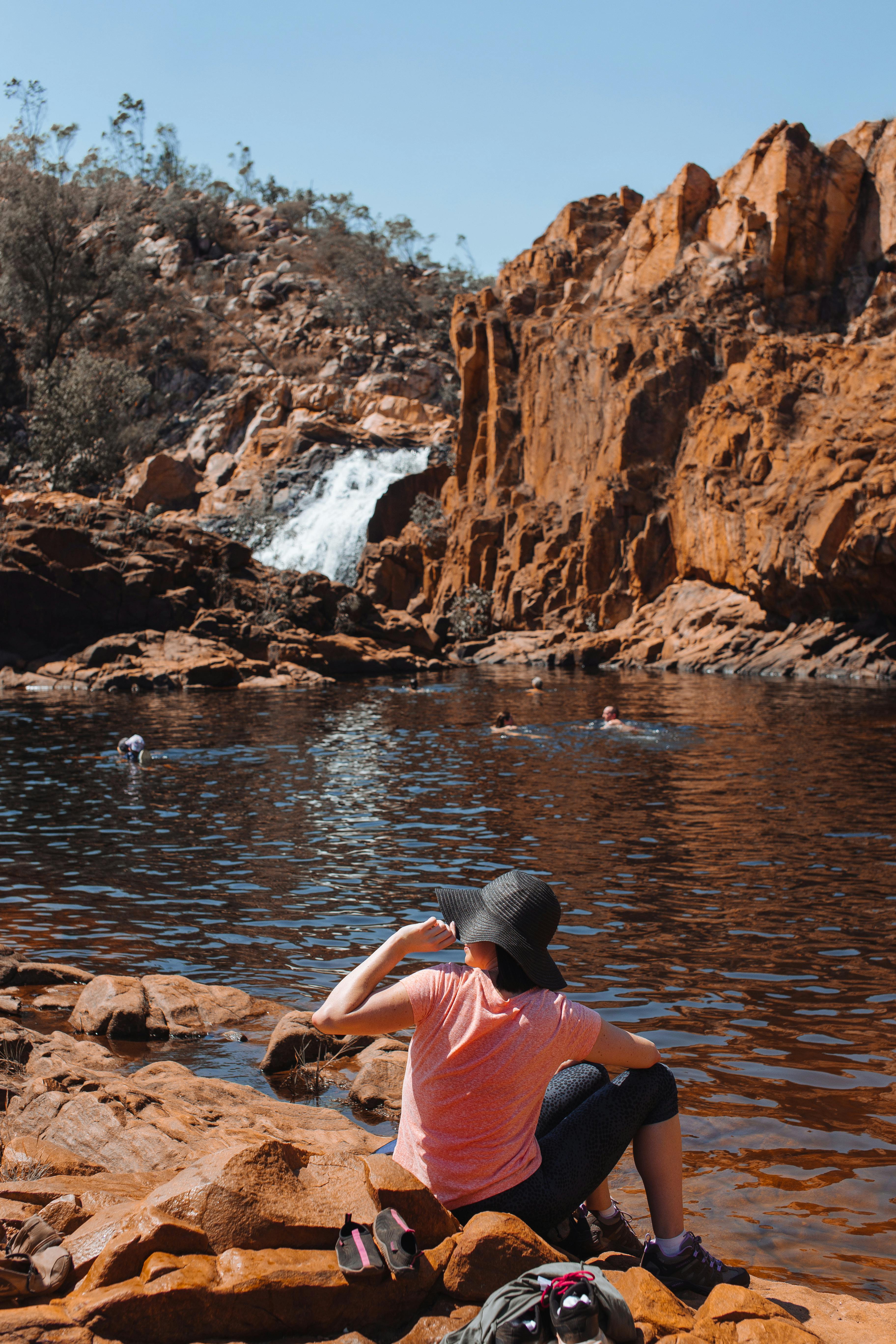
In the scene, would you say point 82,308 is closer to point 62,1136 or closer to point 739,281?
point 739,281

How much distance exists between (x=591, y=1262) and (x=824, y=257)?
59941mm

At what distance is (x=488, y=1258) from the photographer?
345cm

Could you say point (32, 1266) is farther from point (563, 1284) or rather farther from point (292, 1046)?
point (292, 1046)

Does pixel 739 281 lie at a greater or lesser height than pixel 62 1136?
greater

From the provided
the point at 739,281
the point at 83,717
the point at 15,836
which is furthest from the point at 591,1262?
the point at 739,281

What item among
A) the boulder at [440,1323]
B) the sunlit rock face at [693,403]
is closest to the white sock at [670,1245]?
the boulder at [440,1323]

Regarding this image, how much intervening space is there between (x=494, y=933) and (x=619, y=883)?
27.9ft

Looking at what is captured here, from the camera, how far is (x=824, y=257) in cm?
5531

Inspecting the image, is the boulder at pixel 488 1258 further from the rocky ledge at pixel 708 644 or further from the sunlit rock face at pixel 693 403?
the sunlit rock face at pixel 693 403

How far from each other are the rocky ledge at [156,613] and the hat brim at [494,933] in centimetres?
3768

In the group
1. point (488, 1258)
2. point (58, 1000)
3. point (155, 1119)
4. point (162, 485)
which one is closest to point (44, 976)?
point (58, 1000)

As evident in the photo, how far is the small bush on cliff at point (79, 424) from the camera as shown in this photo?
63406mm

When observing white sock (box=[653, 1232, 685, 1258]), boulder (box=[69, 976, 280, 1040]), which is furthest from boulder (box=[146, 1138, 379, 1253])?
boulder (box=[69, 976, 280, 1040])

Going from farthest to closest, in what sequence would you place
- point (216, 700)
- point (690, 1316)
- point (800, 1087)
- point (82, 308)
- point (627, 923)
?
point (82, 308), point (216, 700), point (627, 923), point (800, 1087), point (690, 1316)
